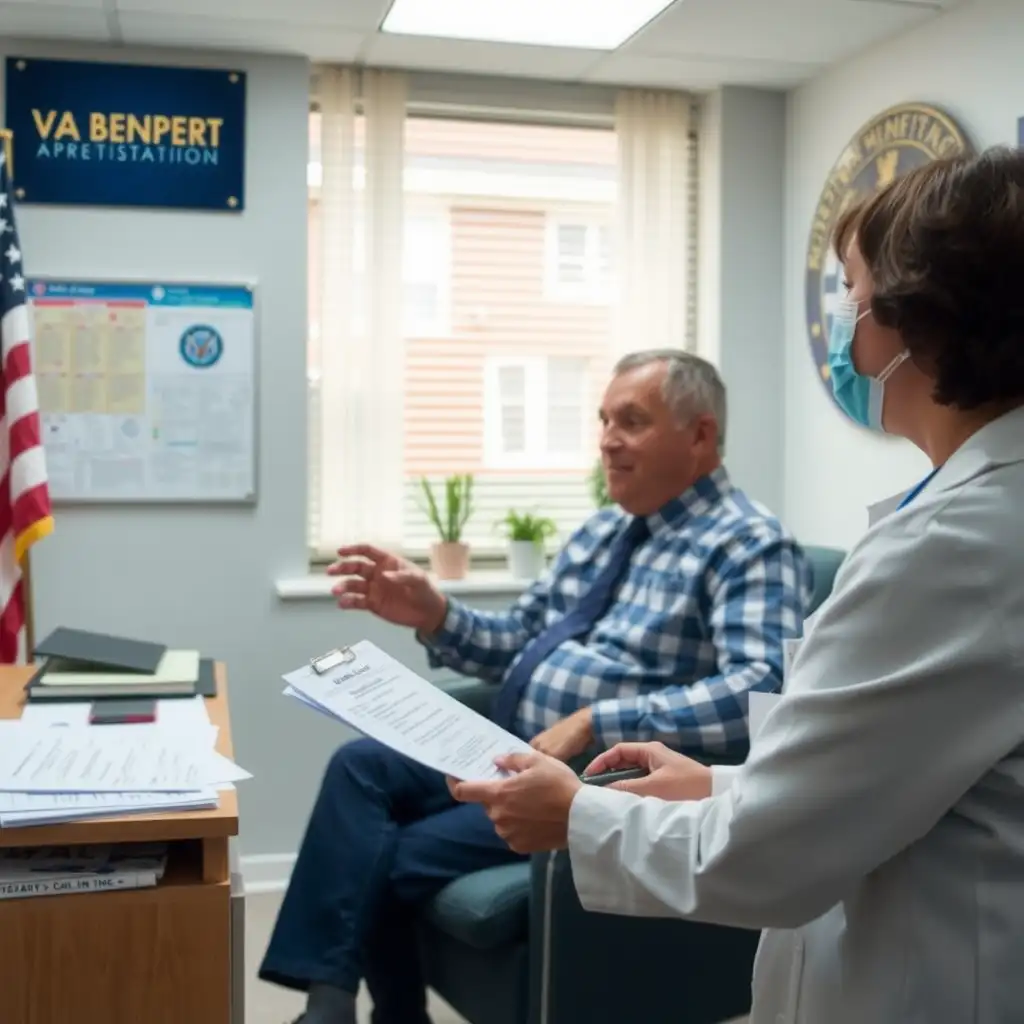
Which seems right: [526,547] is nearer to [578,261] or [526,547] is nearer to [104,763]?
[578,261]

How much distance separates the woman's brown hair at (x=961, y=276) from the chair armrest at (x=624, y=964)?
111cm

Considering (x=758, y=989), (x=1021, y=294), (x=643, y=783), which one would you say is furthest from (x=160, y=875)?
(x=1021, y=294)

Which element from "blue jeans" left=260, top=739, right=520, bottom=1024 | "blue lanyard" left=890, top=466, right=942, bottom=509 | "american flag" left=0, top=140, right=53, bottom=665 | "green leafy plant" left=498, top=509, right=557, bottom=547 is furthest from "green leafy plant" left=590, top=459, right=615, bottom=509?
"blue lanyard" left=890, top=466, right=942, bottom=509

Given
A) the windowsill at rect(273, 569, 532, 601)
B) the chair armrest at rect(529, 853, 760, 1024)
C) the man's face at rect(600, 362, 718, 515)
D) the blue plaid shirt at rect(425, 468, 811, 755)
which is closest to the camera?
the chair armrest at rect(529, 853, 760, 1024)

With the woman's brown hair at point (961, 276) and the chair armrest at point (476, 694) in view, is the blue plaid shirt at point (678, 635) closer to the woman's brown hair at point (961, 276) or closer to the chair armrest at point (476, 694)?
the chair armrest at point (476, 694)

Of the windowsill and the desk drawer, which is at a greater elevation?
the windowsill

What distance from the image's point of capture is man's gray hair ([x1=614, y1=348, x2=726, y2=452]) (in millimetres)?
2385

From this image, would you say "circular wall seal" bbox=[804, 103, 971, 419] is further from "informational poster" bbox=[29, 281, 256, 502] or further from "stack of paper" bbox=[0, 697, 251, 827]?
"stack of paper" bbox=[0, 697, 251, 827]

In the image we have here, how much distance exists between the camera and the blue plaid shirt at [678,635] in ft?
6.90

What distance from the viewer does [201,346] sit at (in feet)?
10.6

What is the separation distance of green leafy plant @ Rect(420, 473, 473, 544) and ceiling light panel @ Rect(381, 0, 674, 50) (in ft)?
3.85

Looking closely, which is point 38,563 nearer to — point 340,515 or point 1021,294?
point 340,515

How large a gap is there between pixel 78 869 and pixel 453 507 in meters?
2.04

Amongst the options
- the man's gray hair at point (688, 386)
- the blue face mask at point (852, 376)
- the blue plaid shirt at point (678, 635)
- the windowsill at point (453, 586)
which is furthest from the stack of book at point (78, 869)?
the windowsill at point (453, 586)
